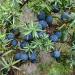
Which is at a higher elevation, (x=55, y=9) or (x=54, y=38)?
(x=55, y=9)

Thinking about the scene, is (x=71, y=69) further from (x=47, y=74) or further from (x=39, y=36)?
(x=39, y=36)

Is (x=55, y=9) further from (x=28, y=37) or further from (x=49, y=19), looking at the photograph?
(x=28, y=37)

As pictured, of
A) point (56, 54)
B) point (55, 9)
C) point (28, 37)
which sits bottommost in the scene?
point (56, 54)

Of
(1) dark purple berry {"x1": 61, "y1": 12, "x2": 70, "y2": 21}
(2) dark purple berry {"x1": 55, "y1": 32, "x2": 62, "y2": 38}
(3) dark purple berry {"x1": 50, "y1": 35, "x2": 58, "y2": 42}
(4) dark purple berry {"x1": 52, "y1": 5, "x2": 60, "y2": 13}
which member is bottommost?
(3) dark purple berry {"x1": 50, "y1": 35, "x2": 58, "y2": 42}

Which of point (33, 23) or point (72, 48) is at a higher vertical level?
point (33, 23)

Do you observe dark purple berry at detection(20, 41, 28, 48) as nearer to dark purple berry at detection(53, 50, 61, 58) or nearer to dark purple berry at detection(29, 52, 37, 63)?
dark purple berry at detection(29, 52, 37, 63)

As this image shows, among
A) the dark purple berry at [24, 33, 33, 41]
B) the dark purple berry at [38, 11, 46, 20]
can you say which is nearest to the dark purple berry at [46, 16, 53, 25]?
the dark purple berry at [38, 11, 46, 20]

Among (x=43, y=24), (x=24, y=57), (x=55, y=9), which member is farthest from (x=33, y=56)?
(x=55, y=9)

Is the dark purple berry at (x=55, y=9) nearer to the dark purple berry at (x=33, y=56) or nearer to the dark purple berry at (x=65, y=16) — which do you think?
the dark purple berry at (x=65, y=16)

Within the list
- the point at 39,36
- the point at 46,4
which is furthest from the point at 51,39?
the point at 46,4

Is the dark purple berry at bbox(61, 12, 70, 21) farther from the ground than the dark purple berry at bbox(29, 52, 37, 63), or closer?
farther from the ground

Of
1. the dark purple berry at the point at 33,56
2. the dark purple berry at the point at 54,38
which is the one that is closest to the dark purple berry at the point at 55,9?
the dark purple berry at the point at 54,38
